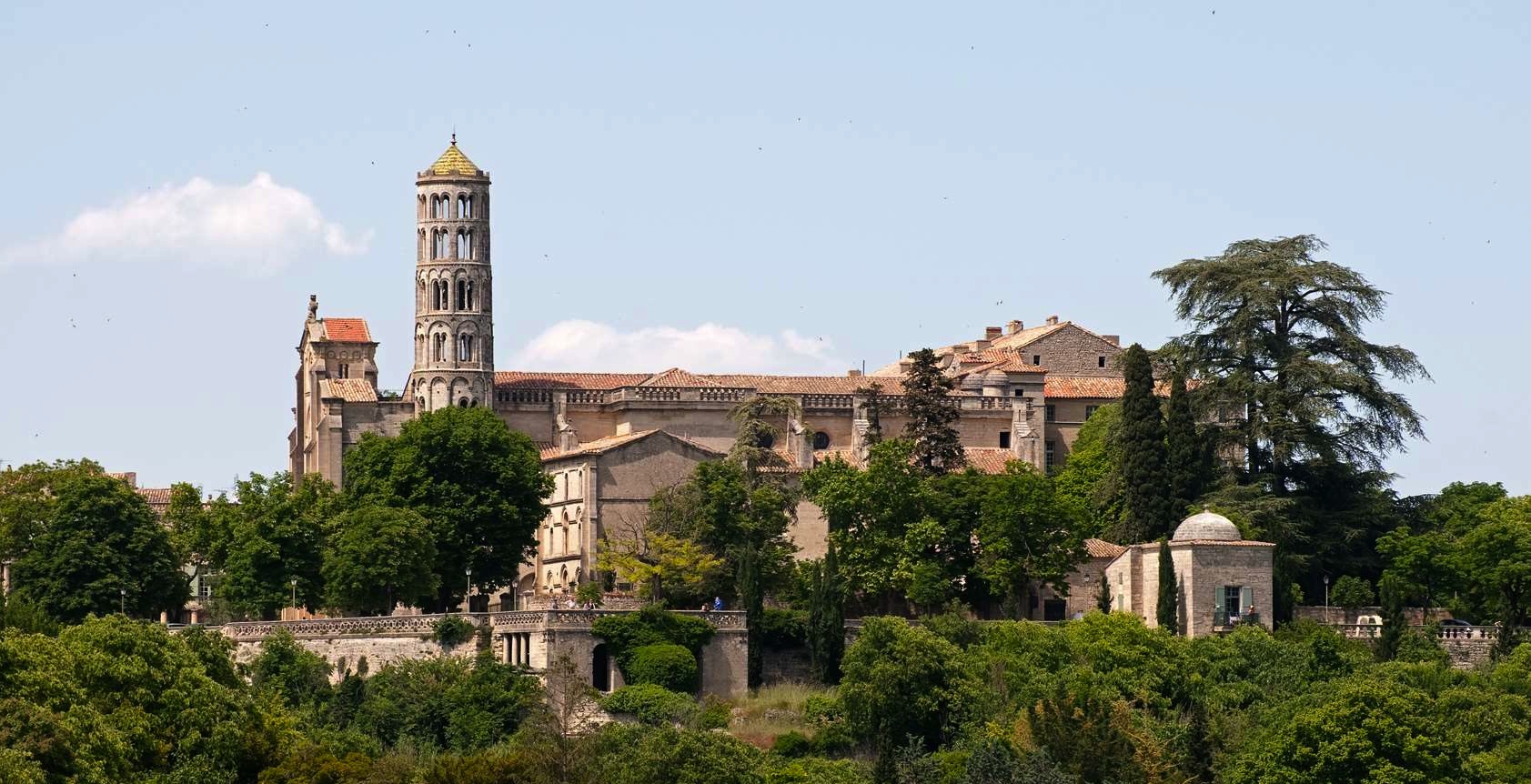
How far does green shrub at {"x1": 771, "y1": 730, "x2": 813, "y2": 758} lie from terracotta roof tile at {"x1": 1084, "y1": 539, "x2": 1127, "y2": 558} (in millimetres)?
12228

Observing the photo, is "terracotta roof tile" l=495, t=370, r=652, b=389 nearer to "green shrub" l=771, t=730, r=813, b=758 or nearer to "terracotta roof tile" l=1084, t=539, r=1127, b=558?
"terracotta roof tile" l=1084, t=539, r=1127, b=558

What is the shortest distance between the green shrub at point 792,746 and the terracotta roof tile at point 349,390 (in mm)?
22629

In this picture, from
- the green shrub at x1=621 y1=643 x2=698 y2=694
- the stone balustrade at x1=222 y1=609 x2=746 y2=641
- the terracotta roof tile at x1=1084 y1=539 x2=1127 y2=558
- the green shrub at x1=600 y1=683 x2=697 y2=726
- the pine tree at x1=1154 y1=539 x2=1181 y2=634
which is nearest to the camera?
the green shrub at x1=600 y1=683 x2=697 y2=726

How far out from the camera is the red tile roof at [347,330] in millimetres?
105787

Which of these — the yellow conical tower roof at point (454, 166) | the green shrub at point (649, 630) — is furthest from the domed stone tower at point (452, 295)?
the green shrub at point (649, 630)

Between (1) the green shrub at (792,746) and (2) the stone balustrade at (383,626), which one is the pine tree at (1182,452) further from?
(1) the green shrub at (792,746)

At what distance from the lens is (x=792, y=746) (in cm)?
8312

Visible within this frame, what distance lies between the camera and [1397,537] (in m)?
94.6

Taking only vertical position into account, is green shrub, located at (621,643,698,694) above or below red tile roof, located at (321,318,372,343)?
below

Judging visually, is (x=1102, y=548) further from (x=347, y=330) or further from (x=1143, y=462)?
(x=347, y=330)

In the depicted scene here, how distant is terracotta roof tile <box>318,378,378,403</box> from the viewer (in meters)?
101

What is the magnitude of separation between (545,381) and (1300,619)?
25215mm

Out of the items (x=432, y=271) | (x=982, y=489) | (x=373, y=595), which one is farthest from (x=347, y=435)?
(x=982, y=489)

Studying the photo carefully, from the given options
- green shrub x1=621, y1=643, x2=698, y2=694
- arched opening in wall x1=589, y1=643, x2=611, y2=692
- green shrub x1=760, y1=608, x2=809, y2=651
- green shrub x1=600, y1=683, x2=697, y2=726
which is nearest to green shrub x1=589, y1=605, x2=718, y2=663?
arched opening in wall x1=589, y1=643, x2=611, y2=692
